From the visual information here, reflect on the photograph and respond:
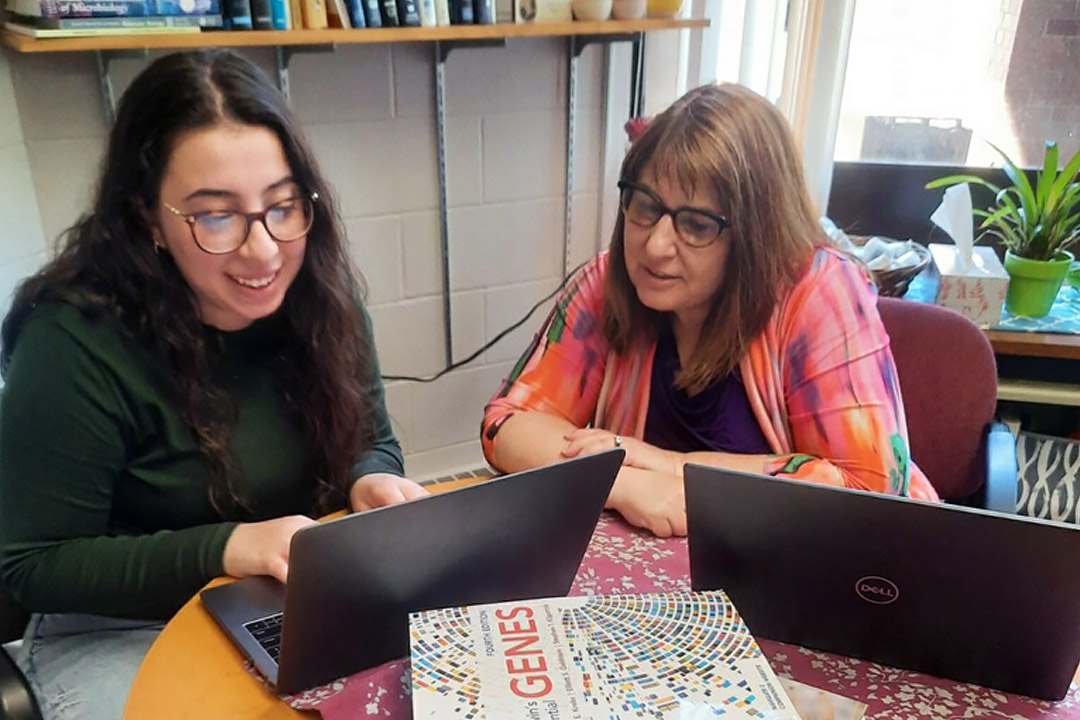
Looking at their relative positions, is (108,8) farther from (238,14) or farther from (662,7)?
(662,7)

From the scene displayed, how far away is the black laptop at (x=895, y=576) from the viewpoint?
787 millimetres

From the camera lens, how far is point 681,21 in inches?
83.8

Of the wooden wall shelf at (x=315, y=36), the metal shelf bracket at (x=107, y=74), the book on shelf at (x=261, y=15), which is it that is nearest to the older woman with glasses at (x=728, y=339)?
the wooden wall shelf at (x=315, y=36)

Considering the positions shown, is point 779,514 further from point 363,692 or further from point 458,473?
point 458,473

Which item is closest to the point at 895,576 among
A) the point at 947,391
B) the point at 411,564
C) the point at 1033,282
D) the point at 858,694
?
the point at 858,694

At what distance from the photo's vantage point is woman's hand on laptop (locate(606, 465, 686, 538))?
1.15m

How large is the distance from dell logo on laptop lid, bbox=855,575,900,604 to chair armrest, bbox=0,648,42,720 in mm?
896

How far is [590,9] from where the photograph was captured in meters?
2.04

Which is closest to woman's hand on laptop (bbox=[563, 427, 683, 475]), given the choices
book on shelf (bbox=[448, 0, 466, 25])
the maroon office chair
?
the maroon office chair

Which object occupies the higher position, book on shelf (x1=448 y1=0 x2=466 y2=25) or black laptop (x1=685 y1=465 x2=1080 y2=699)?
book on shelf (x1=448 y1=0 x2=466 y2=25)

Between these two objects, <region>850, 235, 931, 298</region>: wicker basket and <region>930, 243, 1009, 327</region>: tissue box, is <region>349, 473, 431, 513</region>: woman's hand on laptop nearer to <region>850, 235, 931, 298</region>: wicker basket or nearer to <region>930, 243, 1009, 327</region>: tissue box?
<region>850, 235, 931, 298</region>: wicker basket

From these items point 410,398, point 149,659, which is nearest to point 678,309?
point 149,659

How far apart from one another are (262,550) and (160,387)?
11.5 inches

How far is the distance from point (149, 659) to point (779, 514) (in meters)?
0.67
